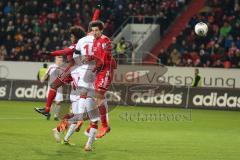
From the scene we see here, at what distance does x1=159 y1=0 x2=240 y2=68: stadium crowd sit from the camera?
104 feet

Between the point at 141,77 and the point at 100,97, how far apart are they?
60.7 ft

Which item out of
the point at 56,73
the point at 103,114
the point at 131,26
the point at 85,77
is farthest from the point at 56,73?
the point at 131,26

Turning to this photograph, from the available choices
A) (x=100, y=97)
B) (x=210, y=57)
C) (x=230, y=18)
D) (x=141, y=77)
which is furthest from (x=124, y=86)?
(x=100, y=97)

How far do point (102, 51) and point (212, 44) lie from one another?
19.5 m

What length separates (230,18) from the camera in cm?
3322

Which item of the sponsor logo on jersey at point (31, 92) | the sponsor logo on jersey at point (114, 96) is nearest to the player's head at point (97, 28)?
the sponsor logo on jersey at point (114, 96)

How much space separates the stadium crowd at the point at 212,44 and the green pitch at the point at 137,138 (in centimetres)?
748

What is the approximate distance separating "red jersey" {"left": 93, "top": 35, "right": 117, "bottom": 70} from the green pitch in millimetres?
1733

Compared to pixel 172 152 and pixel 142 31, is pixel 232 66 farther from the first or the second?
pixel 172 152

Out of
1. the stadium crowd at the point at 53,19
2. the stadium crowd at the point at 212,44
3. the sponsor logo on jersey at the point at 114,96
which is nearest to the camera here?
the sponsor logo on jersey at the point at 114,96

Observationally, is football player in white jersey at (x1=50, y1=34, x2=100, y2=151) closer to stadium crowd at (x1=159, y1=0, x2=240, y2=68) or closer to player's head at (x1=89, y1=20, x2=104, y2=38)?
player's head at (x1=89, y1=20, x2=104, y2=38)

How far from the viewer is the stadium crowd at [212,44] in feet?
104

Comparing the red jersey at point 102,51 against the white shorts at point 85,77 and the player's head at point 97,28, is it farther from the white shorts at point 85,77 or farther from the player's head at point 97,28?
the white shorts at point 85,77

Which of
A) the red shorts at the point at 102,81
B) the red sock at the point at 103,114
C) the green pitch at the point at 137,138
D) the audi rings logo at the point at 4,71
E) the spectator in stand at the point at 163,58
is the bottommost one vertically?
the green pitch at the point at 137,138
